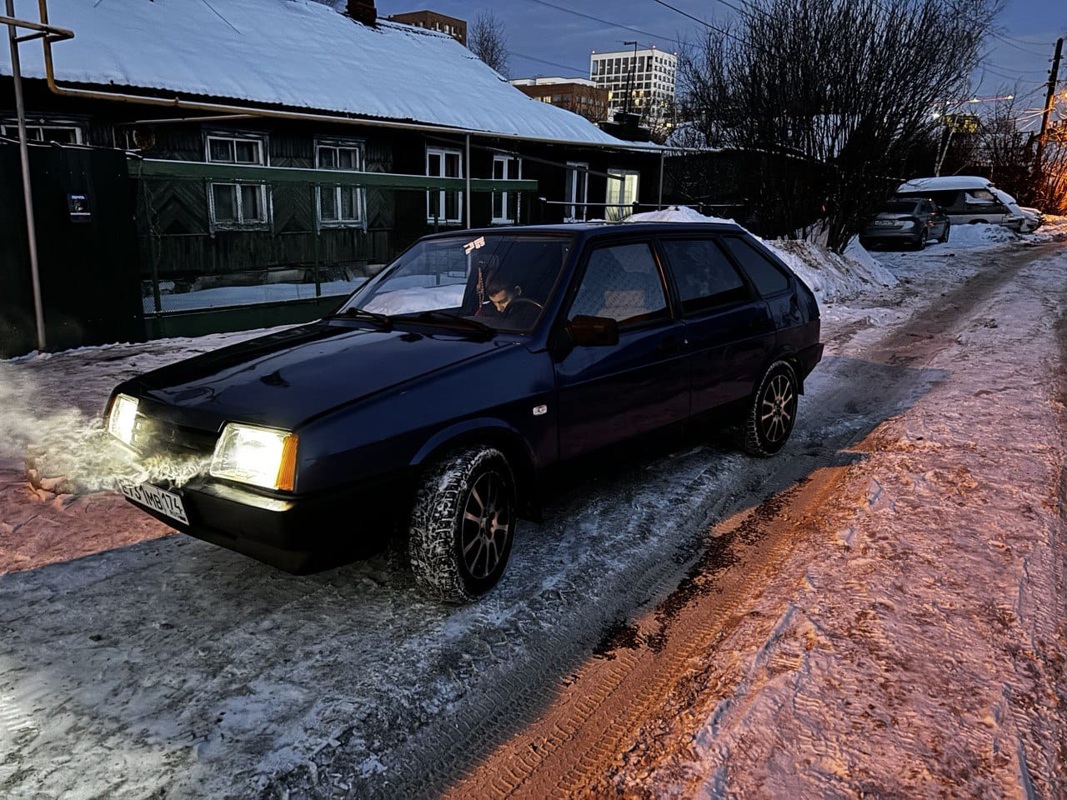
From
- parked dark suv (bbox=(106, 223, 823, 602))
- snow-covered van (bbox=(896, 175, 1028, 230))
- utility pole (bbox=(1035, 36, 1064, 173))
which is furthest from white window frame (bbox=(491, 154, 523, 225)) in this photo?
utility pole (bbox=(1035, 36, 1064, 173))

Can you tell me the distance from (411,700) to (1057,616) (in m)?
2.67

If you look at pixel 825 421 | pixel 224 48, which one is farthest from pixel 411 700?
pixel 224 48

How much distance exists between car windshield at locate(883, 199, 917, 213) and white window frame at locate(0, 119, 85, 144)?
2204 centimetres

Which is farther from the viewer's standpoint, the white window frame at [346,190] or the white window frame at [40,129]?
the white window frame at [346,190]

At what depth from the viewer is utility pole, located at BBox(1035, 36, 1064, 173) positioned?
3838cm

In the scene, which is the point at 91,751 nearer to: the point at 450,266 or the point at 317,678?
the point at 317,678

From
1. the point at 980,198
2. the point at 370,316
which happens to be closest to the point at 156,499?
the point at 370,316

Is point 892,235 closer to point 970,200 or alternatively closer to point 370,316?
point 970,200

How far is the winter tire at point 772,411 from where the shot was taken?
16.3 ft

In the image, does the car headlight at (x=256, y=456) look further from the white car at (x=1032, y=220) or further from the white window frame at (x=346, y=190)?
the white car at (x=1032, y=220)

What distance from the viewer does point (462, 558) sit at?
3.08m

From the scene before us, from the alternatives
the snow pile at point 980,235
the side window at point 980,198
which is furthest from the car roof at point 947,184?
the snow pile at point 980,235

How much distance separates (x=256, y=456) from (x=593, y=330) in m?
1.57

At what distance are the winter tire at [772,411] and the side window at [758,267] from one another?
54 centimetres
